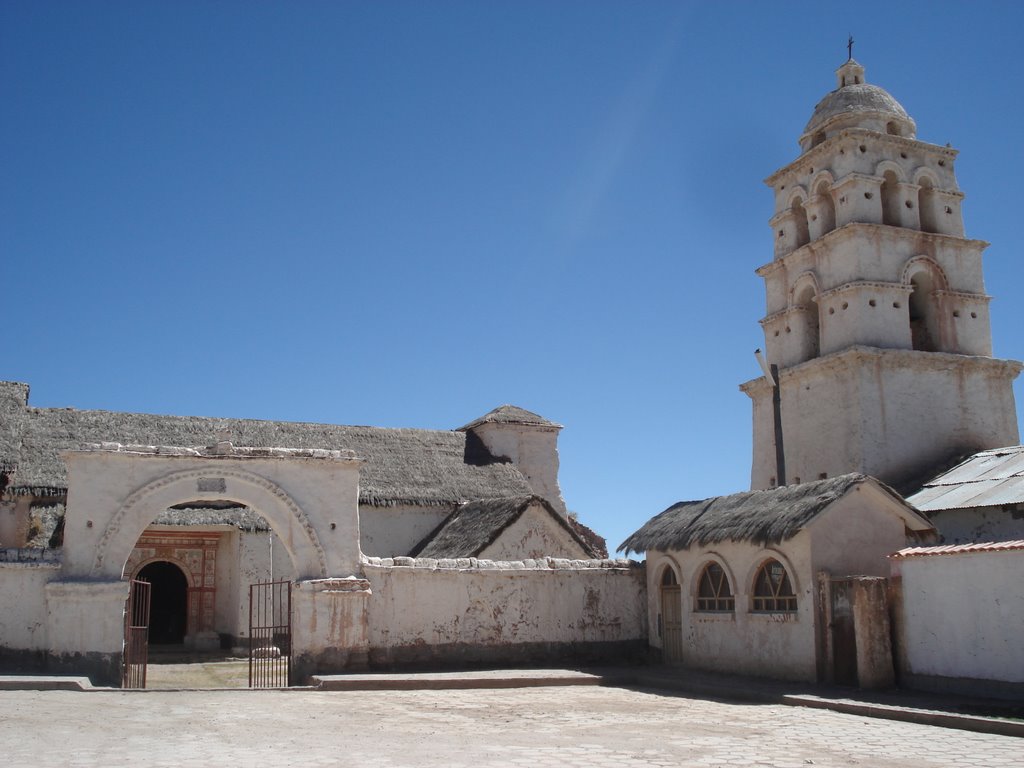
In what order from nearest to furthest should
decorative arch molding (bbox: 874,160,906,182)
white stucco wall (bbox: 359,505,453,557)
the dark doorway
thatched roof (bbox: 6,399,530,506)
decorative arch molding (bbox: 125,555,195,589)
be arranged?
decorative arch molding (bbox: 874,160,906,182)
thatched roof (bbox: 6,399,530,506)
decorative arch molding (bbox: 125,555,195,589)
white stucco wall (bbox: 359,505,453,557)
the dark doorway

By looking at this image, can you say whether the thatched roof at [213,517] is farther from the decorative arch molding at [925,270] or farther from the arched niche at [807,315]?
the decorative arch molding at [925,270]

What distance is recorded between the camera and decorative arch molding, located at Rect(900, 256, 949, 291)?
2203 cm

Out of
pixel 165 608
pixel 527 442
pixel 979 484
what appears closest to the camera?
pixel 979 484

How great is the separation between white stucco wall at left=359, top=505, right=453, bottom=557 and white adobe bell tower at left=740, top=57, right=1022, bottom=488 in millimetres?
8300

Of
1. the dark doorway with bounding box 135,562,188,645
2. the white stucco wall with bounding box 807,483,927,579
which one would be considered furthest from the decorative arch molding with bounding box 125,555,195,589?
the white stucco wall with bounding box 807,483,927,579

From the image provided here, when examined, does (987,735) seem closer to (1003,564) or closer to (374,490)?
(1003,564)

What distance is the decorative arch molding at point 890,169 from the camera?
22.5 meters

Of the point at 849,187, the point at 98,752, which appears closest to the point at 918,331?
the point at 849,187

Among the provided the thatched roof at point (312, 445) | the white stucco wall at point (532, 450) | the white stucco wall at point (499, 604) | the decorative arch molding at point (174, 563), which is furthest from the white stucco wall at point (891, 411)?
the decorative arch molding at point (174, 563)

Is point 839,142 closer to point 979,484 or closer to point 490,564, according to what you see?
point 979,484

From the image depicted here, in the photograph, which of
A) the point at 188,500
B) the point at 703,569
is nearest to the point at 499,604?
the point at 703,569

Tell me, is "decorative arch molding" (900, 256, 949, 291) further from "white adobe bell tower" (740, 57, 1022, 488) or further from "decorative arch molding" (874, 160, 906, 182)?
"decorative arch molding" (874, 160, 906, 182)

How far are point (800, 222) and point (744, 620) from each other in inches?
460

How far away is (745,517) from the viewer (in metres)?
16.4
